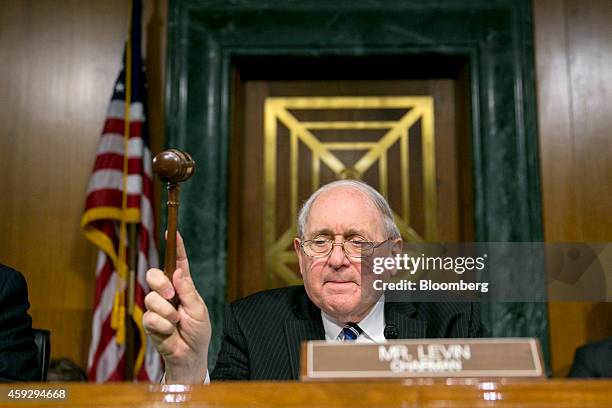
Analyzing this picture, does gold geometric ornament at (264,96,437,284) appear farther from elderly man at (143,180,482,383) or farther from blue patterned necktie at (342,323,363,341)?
blue patterned necktie at (342,323,363,341)

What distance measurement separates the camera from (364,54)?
3811 millimetres

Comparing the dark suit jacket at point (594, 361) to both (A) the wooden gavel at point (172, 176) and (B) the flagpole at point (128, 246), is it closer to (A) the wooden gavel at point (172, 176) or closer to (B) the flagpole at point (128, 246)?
(A) the wooden gavel at point (172, 176)

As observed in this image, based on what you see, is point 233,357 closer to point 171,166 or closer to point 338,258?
point 338,258

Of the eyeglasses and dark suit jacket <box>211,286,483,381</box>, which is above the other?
the eyeglasses

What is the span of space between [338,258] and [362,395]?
734mm

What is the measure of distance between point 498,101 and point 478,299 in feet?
8.71

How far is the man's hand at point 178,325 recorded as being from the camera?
1.33m

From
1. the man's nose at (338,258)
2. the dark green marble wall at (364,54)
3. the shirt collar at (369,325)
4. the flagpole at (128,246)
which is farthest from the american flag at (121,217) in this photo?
the man's nose at (338,258)

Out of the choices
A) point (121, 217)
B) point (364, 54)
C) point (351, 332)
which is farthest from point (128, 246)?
point (351, 332)

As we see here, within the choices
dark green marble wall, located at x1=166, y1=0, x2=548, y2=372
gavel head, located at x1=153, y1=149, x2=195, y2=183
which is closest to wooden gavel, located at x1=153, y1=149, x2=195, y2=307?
gavel head, located at x1=153, y1=149, x2=195, y2=183

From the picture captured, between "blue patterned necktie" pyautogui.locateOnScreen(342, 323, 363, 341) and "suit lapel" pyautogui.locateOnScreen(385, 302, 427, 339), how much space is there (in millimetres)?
220

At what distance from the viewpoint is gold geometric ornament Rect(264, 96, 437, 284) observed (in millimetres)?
3928

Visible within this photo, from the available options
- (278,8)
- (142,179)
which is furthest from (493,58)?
(142,179)

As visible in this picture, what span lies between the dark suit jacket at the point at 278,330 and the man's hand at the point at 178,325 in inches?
11.1
